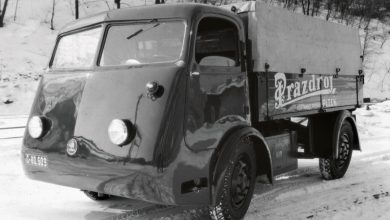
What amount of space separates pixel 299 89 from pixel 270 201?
149 cm

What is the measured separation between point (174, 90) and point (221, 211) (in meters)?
1.30

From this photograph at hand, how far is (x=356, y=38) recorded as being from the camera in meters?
7.73

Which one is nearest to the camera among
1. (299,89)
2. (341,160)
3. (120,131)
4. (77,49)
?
(120,131)

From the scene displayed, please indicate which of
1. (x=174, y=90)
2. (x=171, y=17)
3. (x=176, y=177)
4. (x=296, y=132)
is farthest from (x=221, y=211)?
(x=296, y=132)

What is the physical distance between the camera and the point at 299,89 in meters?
5.95

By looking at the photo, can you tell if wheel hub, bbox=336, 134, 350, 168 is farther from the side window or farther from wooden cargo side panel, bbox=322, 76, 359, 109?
the side window

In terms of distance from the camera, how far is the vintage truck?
3826mm

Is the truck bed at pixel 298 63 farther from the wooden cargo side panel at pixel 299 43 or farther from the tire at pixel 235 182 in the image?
the tire at pixel 235 182

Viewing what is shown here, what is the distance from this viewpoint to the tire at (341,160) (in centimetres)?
681

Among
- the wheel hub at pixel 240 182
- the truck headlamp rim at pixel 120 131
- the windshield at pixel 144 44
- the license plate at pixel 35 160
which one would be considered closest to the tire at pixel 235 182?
the wheel hub at pixel 240 182

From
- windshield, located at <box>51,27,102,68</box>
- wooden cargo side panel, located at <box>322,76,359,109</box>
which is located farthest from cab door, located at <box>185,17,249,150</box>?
wooden cargo side panel, located at <box>322,76,359,109</box>

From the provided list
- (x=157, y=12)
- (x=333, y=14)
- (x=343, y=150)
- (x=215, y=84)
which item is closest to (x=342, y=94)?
(x=343, y=150)

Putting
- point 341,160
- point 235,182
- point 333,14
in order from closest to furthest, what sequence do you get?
point 235,182 < point 341,160 < point 333,14

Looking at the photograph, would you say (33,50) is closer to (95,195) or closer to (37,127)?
(95,195)
